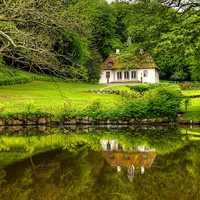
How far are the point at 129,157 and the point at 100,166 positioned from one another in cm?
289

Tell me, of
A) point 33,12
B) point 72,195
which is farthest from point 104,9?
point 72,195

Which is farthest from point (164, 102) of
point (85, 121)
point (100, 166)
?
point (100, 166)

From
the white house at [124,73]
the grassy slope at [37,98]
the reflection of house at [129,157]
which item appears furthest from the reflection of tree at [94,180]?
the white house at [124,73]

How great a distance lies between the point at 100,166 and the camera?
63.6 feet

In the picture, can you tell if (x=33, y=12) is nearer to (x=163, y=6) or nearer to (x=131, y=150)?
(x=131, y=150)

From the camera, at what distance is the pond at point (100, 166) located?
47.5 ft

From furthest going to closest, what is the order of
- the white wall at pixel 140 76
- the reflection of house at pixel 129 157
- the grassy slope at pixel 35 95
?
the white wall at pixel 140 76 → the grassy slope at pixel 35 95 → the reflection of house at pixel 129 157

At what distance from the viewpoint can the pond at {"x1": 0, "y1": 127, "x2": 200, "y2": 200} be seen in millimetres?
14469

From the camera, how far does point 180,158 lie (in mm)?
21031

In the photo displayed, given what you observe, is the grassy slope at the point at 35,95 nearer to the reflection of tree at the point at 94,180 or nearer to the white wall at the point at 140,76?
the reflection of tree at the point at 94,180

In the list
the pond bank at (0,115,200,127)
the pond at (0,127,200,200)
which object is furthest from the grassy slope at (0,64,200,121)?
the pond at (0,127,200,200)

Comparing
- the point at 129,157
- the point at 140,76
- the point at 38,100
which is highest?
the point at 140,76

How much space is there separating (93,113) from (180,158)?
18737 millimetres

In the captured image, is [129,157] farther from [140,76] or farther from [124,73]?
[140,76]
